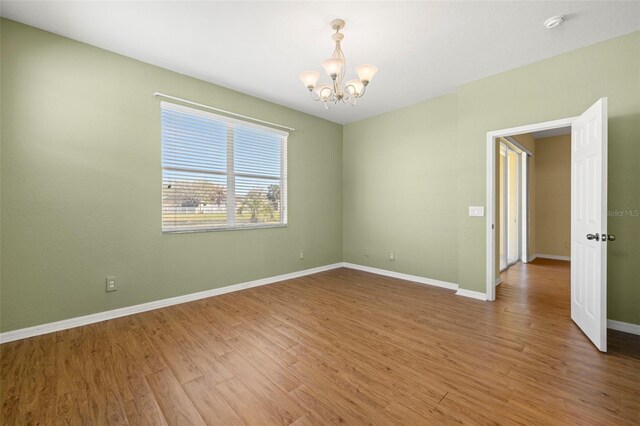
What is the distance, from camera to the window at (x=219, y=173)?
344 cm

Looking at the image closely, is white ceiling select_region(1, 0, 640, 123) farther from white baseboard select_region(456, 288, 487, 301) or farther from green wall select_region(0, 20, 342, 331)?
white baseboard select_region(456, 288, 487, 301)

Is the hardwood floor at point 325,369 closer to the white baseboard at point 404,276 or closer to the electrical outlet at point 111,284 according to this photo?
the electrical outlet at point 111,284

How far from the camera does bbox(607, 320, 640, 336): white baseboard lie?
262 cm

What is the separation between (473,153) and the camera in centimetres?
370

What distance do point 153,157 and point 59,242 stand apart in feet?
4.18

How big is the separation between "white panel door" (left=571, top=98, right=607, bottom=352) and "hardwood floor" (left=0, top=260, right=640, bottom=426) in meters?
0.25

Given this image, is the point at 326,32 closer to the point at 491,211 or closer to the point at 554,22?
the point at 554,22

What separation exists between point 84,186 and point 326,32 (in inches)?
117

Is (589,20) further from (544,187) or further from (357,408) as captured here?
(544,187)

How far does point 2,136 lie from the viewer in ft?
8.01

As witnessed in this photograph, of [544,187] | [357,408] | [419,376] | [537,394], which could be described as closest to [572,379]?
[537,394]

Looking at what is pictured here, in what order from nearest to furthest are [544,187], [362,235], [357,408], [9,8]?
[357,408], [9,8], [362,235], [544,187]

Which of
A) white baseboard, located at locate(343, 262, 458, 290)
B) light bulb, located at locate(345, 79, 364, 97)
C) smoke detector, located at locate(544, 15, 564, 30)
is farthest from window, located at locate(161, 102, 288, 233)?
smoke detector, located at locate(544, 15, 564, 30)

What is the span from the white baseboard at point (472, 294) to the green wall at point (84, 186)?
3365mm
